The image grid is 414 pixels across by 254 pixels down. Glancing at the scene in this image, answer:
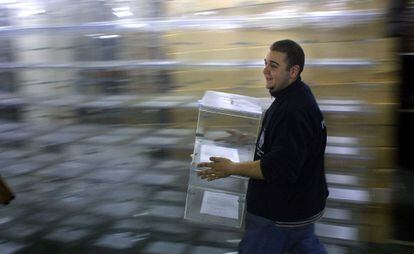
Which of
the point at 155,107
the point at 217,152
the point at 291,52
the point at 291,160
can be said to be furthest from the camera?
the point at 155,107

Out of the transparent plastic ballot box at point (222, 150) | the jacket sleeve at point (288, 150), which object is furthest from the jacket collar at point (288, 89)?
the transparent plastic ballot box at point (222, 150)

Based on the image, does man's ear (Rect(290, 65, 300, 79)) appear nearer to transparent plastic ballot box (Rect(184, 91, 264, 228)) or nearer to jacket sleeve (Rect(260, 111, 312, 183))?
jacket sleeve (Rect(260, 111, 312, 183))

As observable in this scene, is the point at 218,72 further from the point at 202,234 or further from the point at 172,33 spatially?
the point at 202,234

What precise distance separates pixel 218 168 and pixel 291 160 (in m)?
0.38

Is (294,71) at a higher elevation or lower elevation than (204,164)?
higher

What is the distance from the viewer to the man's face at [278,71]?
2.43 m

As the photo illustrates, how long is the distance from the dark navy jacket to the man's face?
3cm

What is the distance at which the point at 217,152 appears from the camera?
2695mm

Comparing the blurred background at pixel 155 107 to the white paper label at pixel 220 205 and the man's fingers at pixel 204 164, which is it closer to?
the white paper label at pixel 220 205

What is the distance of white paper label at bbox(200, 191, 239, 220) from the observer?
8.80 feet

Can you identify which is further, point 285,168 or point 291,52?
point 291,52

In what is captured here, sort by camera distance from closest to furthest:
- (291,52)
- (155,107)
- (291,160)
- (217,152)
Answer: (291,160)
(291,52)
(217,152)
(155,107)

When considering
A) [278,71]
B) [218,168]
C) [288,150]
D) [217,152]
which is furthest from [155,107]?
[288,150]

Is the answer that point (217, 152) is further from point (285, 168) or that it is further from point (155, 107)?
point (155, 107)
